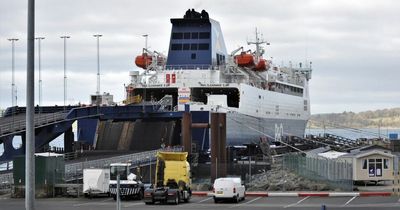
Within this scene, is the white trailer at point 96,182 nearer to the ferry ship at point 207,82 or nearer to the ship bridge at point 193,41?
the ferry ship at point 207,82

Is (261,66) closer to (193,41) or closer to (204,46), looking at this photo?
(204,46)

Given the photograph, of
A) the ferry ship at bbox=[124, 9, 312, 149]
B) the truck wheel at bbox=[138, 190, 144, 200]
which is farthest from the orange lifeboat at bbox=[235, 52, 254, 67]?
the truck wheel at bbox=[138, 190, 144, 200]

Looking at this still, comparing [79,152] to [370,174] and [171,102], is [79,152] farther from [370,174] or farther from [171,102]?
[370,174]

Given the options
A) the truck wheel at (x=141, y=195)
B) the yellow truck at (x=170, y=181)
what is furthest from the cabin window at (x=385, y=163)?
the truck wheel at (x=141, y=195)

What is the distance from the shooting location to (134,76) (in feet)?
250

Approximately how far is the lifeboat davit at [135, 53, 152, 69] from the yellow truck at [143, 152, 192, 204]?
39.3m

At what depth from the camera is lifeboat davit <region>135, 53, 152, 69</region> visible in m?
79.6

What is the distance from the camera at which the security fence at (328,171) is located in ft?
151

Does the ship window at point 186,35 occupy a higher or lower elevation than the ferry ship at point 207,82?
higher

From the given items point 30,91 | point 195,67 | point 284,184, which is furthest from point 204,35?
point 30,91

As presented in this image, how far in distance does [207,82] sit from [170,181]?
121 ft

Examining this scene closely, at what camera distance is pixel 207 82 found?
7462 cm

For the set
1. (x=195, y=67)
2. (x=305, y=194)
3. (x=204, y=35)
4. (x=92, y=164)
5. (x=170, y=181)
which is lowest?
(x=305, y=194)

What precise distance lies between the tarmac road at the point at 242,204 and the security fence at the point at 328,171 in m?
5.72
